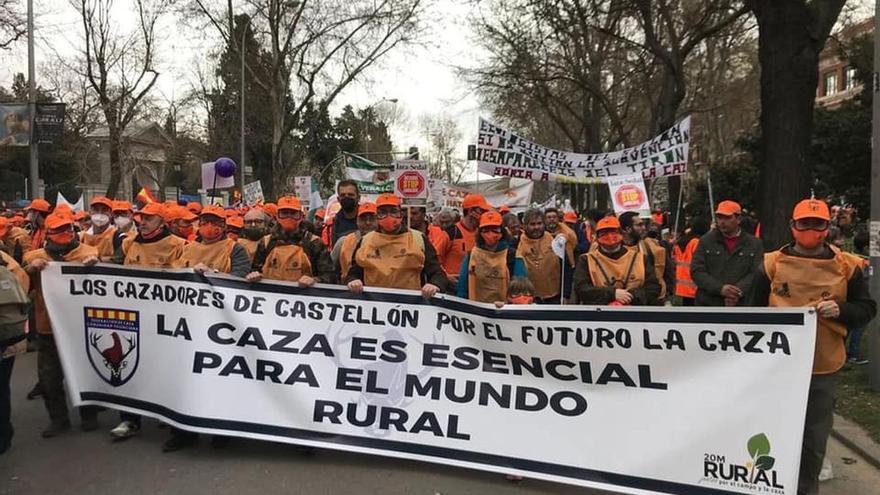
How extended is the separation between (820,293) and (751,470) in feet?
3.53

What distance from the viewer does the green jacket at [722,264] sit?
19.2ft

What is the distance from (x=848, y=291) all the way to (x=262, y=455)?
12.8ft

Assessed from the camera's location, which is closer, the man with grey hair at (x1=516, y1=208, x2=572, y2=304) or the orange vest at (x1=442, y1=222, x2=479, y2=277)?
the man with grey hair at (x1=516, y1=208, x2=572, y2=304)

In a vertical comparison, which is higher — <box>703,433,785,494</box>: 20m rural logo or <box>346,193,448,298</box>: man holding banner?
<box>346,193,448,298</box>: man holding banner

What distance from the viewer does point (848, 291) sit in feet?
13.3

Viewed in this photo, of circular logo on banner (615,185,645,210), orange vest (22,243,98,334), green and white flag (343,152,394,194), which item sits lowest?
orange vest (22,243,98,334)

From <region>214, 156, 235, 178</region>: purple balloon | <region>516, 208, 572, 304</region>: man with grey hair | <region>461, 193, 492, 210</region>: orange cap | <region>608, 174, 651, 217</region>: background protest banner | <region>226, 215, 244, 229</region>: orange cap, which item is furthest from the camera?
<region>214, 156, 235, 178</region>: purple balloon

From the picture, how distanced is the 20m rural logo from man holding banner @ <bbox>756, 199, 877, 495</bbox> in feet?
1.47

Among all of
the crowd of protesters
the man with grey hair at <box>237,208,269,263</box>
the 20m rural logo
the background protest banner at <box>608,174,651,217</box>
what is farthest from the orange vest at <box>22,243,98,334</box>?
the background protest banner at <box>608,174,651,217</box>

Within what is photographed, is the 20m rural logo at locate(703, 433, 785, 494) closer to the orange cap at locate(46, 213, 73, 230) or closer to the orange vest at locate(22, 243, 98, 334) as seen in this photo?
the orange vest at locate(22, 243, 98, 334)

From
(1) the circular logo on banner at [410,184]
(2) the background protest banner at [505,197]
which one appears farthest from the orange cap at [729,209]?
(2) the background protest banner at [505,197]

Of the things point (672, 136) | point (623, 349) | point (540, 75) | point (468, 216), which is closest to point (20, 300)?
point (623, 349)

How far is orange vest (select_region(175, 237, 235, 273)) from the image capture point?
226 inches

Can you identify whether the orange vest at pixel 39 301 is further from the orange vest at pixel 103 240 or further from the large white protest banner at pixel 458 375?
the orange vest at pixel 103 240
